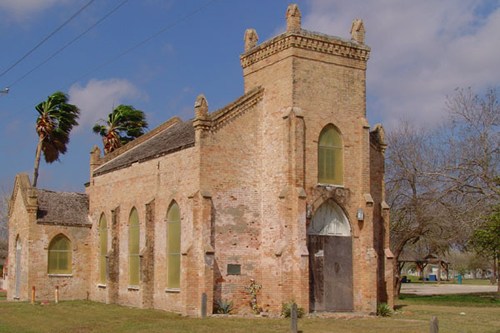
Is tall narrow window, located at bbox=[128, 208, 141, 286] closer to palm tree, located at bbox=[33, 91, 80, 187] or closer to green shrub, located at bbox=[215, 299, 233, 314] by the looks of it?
green shrub, located at bbox=[215, 299, 233, 314]

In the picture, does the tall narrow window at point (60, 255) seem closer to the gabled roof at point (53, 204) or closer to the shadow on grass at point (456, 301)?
the gabled roof at point (53, 204)

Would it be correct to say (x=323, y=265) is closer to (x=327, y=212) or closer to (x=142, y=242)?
(x=327, y=212)

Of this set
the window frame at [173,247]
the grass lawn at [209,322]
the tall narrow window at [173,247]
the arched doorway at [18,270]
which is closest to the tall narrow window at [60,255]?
the arched doorway at [18,270]

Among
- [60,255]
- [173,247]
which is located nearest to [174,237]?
[173,247]

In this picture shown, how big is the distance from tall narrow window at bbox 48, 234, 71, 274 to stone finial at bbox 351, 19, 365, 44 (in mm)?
20519

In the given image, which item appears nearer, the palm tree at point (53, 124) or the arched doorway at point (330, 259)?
the arched doorway at point (330, 259)

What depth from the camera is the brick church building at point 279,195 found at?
28.2 metres

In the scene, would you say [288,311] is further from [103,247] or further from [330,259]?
[103,247]

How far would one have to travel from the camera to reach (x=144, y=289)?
32375 millimetres

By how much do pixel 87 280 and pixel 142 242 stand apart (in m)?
8.43

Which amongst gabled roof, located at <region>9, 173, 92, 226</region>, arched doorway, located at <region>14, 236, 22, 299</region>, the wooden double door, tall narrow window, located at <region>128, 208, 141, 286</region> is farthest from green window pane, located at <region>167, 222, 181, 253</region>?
arched doorway, located at <region>14, 236, 22, 299</region>

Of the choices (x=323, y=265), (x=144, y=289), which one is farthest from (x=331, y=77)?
(x=144, y=289)

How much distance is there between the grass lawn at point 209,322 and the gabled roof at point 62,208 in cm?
850

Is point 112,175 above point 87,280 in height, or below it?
above
